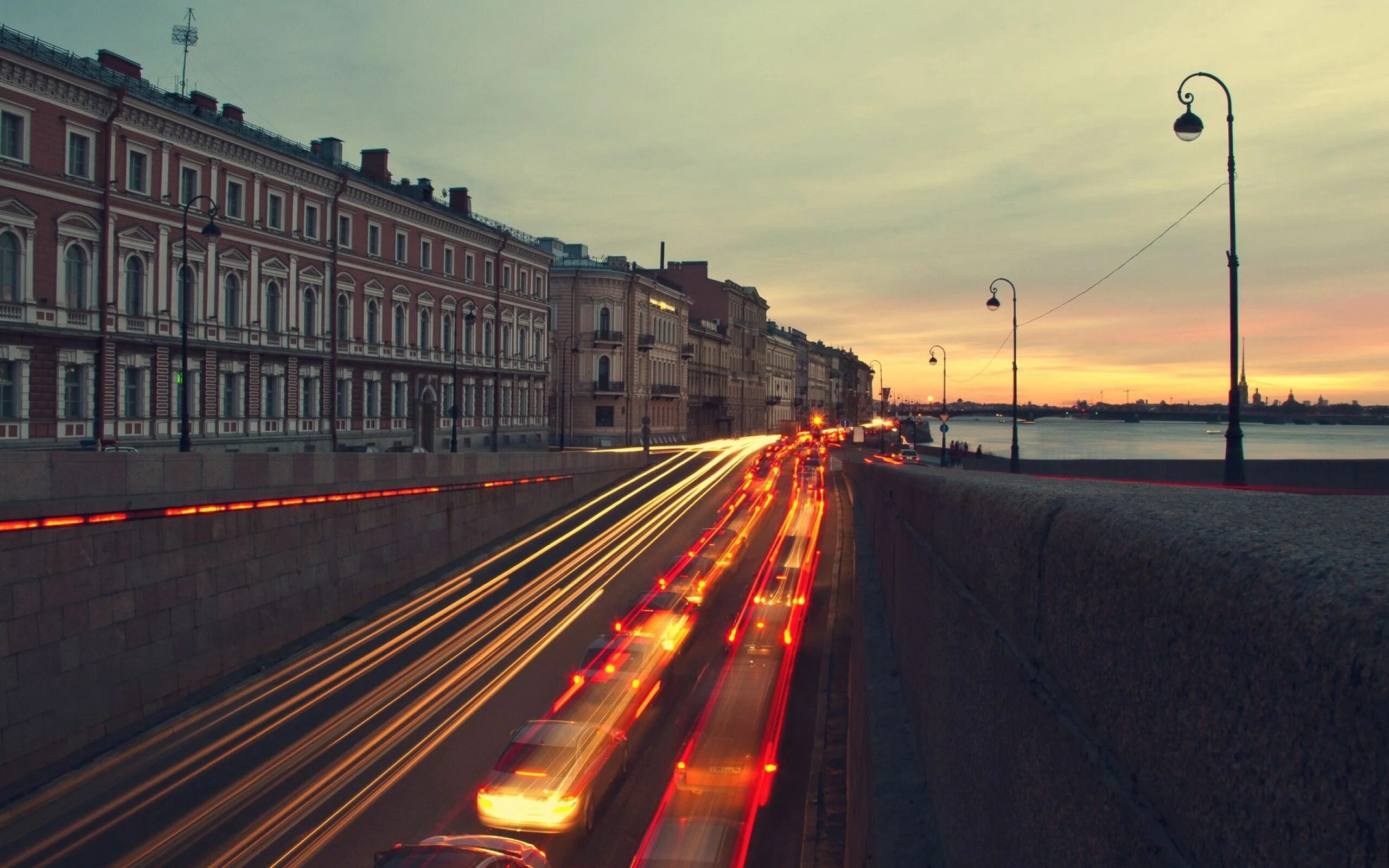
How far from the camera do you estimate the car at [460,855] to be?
9.19m

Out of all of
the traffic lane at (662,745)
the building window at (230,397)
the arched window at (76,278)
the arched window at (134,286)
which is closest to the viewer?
the traffic lane at (662,745)

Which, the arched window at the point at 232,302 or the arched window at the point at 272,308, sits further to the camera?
the arched window at the point at 272,308

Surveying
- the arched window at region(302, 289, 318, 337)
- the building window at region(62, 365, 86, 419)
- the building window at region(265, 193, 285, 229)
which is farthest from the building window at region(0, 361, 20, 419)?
the arched window at region(302, 289, 318, 337)

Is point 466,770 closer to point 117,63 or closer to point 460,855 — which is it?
point 460,855

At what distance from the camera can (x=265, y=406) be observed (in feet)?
119

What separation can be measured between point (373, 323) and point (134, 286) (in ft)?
46.0

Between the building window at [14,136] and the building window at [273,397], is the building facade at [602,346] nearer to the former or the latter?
the building window at [273,397]

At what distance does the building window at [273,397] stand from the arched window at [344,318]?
4261mm

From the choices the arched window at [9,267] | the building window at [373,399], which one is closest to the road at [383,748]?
the arched window at [9,267]

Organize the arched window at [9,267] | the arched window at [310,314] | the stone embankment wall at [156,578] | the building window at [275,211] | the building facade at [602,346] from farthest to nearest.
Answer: the building facade at [602,346] → the arched window at [310,314] → the building window at [275,211] → the arched window at [9,267] → the stone embankment wall at [156,578]

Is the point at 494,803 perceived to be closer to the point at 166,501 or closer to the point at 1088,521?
the point at 166,501

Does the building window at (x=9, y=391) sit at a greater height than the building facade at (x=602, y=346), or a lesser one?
lesser

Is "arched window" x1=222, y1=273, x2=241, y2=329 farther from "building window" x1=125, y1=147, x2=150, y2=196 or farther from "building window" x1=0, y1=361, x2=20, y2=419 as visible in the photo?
"building window" x1=0, y1=361, x2=20, y2=419

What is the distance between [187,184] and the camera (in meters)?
31.8
